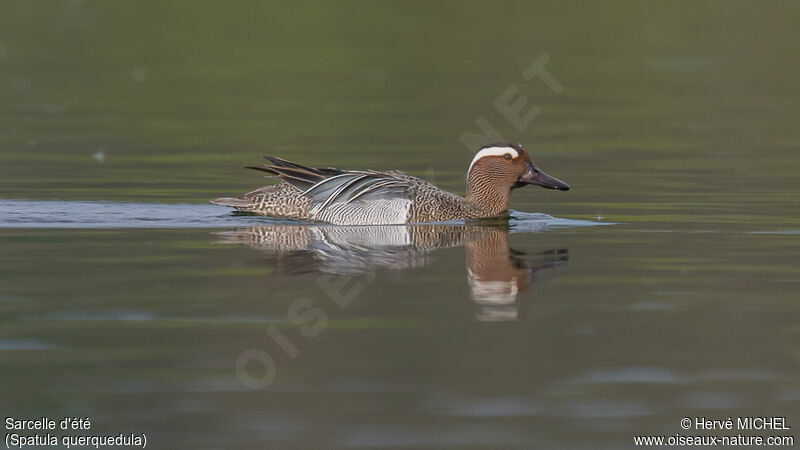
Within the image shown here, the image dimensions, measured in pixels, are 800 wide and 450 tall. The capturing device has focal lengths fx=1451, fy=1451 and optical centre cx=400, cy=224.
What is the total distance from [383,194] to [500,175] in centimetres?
141

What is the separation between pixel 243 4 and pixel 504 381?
3333 centimetres

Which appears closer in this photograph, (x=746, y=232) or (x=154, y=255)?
(x=154, y=255)

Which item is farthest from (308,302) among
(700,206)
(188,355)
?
(700,206)

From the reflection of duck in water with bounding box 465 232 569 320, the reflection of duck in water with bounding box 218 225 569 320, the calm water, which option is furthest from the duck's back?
the reflection of duck in water with bounding box 465 232 569 320

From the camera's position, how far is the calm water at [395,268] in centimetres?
745

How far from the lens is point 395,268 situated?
1130 cm

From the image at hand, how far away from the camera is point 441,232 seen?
1366 centimetres

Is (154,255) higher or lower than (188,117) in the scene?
lower

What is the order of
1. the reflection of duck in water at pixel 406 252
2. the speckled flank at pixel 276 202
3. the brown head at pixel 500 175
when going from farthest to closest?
1. the brown head at pixel 500 175
2. the speckled flank at pixel 276 202
3. the reflection of duck in water at pixel 406 252

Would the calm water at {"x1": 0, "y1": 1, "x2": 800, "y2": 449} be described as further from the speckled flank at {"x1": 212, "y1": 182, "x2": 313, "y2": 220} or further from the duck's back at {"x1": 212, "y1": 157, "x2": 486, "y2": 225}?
the duck's back at {"x1": 212, "y1": 157, "x2": 486, "y2": 225}

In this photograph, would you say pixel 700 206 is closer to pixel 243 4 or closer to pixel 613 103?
pixel 613 103

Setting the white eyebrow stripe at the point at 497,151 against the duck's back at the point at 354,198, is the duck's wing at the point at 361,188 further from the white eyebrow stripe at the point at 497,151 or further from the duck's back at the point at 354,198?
the white eyebrow stripe at the point at 497,151

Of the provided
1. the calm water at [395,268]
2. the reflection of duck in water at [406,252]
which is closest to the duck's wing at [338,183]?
the reflection of duck in water at [406,252]

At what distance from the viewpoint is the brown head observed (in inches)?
580
